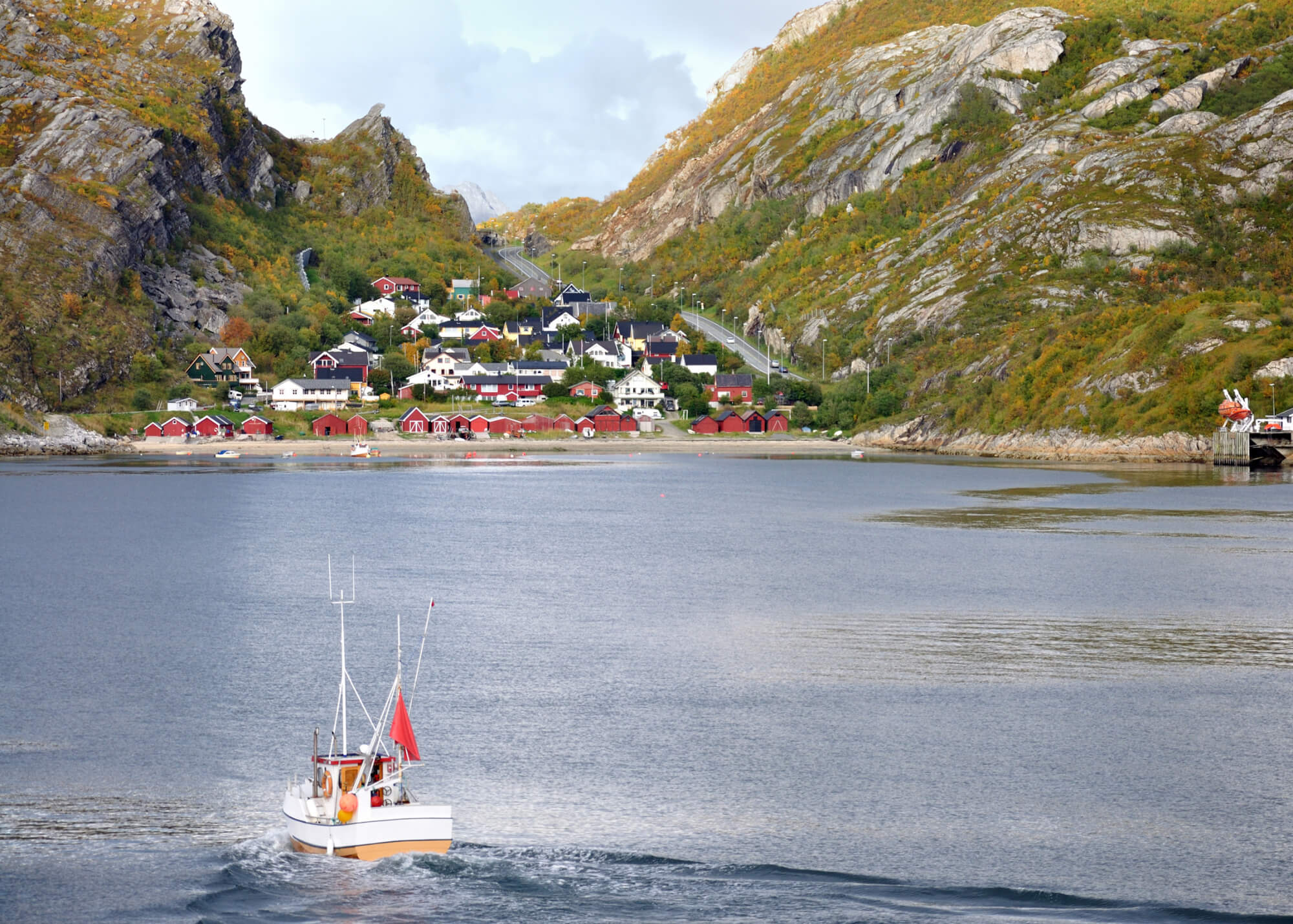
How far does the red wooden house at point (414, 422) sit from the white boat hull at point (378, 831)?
128m

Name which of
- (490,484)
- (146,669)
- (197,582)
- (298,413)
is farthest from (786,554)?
(298,413)

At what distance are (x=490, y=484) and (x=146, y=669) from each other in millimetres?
63351

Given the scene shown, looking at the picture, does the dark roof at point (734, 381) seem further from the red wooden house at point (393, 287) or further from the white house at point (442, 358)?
the red wooden house at point (393, 287)

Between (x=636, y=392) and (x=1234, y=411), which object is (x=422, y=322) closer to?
(x=636, y=392)

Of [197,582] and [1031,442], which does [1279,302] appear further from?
[197,582]

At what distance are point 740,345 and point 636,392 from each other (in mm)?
33598

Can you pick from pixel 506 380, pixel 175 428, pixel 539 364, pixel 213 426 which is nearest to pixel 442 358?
pixel 506 380

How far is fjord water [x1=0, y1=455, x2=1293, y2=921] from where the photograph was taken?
55.8ft

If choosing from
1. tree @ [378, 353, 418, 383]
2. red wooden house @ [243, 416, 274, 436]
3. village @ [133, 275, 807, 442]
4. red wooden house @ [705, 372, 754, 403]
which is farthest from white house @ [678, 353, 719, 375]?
red wooden house @ [243, 416, 274, 436]

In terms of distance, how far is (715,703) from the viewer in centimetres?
2619

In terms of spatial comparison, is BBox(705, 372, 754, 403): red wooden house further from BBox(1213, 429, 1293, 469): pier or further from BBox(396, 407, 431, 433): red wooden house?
BBox(1213, 429, 1293, 469): pier

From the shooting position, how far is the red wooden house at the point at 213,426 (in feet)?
446

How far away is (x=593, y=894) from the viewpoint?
55.2 ft

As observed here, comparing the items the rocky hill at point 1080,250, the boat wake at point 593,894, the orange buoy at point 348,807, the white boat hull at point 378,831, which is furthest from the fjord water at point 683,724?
the rocky hill at point 1080,250
